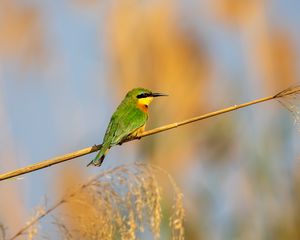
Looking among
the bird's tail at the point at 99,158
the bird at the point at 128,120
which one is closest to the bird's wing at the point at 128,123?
the bird at the point at 128,120

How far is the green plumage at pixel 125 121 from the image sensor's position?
303 cm

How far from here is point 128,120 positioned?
333cm

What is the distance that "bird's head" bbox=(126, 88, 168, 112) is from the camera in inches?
142

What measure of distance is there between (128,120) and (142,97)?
329 millimetres

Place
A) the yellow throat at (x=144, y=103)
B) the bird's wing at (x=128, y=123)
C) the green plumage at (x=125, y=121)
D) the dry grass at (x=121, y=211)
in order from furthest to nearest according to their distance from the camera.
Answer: the yellow throat at (x=144, y=103)
the bird's wing at (x=128, y=123)
the green plumage at (x=125, y=121)
the dry grass at (x=121, y=211)

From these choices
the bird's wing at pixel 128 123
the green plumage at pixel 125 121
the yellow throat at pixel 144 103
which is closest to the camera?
the green plumage at pixel 125 121

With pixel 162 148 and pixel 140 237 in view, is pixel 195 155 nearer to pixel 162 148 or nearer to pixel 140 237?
pixel 162 148

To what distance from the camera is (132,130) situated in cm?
330

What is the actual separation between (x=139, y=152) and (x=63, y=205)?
1.52 m

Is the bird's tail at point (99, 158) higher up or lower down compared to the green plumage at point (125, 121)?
lower down

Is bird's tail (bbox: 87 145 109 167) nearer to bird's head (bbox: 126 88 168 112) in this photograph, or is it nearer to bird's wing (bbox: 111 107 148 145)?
bird's wing (bbox: 111 107 148 145)

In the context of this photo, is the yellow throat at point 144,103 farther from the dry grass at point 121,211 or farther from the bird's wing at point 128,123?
the dry grass at point 121,211

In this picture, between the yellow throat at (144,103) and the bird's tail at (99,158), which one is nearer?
the bird's tail at (99,158)

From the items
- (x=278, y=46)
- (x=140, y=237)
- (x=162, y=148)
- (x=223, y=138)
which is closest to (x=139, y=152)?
(x=162, y=148)
